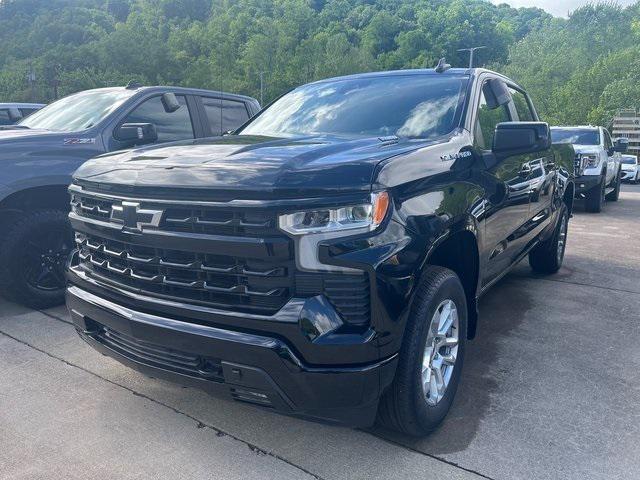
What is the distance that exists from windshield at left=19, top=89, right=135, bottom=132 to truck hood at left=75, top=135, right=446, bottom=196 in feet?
7.86

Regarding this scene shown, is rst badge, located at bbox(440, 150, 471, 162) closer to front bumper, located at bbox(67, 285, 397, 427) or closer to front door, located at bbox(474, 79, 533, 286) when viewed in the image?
front door, located at bbox(474, 79, 533, 286)

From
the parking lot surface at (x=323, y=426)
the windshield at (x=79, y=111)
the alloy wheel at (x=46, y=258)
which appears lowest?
the parking lot surface at (x=323, y=426)

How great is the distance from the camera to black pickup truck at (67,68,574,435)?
7.43 ft

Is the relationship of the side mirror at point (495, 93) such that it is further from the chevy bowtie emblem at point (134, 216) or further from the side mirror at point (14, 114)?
the side mirror at point (14, 114)

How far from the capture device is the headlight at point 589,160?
11312 mm

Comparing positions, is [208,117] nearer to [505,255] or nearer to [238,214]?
[505,255]

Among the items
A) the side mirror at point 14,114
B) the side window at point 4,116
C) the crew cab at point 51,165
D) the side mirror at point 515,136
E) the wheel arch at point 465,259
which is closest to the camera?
the wheel arch at point 465,259

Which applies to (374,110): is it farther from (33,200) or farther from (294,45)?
(294,45)

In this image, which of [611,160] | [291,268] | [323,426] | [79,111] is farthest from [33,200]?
[611,160]

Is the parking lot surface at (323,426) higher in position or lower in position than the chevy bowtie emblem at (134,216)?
lower

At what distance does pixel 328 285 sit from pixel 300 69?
207 ft

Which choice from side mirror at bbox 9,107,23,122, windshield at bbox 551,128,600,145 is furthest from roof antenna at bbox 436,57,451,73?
windshield at bbox 551,128,600,145

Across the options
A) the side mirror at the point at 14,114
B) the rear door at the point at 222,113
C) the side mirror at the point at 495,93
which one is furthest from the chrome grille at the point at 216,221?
the side mirror at the point at 14,114

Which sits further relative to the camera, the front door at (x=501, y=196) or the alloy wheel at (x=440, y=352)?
the front door at (x=501, y=196)
